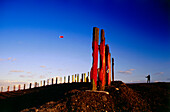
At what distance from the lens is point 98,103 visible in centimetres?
880

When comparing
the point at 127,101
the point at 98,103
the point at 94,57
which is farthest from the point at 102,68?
the point at 98,103

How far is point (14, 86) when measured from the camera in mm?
32656

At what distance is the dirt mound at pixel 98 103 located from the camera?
27.9 ft

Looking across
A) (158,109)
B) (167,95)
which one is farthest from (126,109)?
(167,95)

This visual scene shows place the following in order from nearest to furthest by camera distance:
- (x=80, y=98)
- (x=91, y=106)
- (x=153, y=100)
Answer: (x=91, y=106) < (x=80, y=98) < (x=153, y=100)

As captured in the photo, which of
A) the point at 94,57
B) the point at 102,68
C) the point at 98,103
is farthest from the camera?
the point at 102,68

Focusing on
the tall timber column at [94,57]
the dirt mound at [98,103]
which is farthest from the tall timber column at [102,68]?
the dirt mound at [98,103]

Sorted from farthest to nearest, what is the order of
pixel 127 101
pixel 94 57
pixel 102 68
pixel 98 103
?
pixel 102 68
pixel 94 57
pixel 127 101
pixel 98 103

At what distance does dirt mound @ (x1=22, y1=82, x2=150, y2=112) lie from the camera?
849 cm

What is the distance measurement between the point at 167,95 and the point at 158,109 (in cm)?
207

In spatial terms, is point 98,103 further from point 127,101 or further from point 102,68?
point 102,68

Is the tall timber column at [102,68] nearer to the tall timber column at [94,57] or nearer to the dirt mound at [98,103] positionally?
the tall timber column at [94,57]

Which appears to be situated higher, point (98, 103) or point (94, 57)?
point (94, 57)

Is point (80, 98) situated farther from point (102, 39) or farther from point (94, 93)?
point (102, 39)
